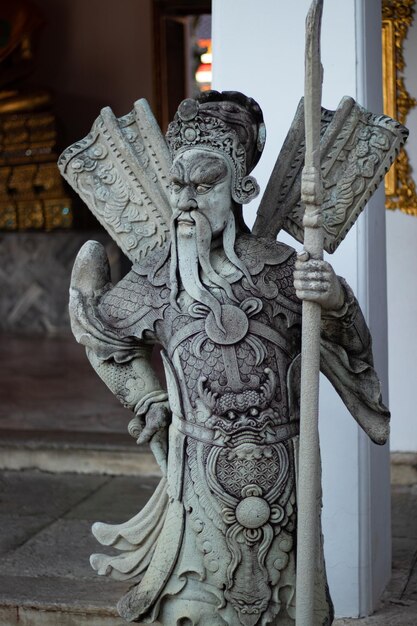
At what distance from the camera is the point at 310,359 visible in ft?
8.23

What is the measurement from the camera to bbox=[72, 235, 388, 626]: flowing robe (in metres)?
2.70

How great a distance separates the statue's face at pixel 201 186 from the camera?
8.87 feet

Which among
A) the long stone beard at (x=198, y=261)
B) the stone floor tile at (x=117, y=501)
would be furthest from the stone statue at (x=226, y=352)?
the stone floor tile at (x=117, y=501)

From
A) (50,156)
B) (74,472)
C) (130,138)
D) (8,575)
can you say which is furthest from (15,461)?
(50,156)

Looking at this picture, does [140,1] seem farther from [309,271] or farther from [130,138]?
[309,271]

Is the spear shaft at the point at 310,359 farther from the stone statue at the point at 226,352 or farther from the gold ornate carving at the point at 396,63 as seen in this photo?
the gold ornate carving at the point at 396,63

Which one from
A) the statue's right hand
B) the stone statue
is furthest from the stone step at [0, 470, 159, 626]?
the statue's right hand

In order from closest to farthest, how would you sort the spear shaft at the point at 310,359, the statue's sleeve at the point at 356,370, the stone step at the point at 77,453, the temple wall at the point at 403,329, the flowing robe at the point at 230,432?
the spear shaft at the point at 310,359
the flowing robe at the point at 230,432
the statue's sleeve at the point at 356,370
the temple wall at the point at 403,329
the stone step at the point at 77,453

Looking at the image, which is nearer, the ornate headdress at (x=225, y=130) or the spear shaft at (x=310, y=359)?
the spear shaft at (x=310, y=359)

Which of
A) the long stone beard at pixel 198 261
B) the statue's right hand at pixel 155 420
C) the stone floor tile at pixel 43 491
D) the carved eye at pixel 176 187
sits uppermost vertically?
the carved eye at pixel 176 187

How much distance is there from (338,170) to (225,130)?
371mm

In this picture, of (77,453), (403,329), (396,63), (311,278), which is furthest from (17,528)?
(311,278)

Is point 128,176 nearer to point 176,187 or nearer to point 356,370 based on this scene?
point 176,187

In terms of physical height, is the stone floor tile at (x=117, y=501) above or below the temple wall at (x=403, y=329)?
below
